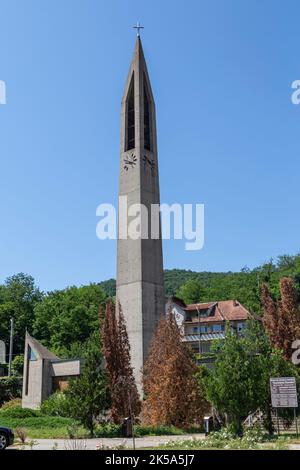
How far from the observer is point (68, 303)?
73000mm

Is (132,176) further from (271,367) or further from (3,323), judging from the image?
(3,323)

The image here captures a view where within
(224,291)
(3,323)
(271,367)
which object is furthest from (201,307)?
(271,367)

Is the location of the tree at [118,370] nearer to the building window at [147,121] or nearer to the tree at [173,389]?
the tree at [173,389]

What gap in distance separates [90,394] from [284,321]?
1254 centimetres

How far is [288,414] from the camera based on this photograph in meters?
21.0

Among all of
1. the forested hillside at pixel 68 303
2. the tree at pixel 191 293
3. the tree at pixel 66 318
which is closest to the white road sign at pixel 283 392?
the forested hillside at pixel 68 303

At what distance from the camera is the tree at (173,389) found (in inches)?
969

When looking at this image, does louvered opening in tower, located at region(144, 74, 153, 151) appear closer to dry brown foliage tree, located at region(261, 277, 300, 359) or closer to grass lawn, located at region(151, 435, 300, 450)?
dry brown foliage tree, located at region(261, 277, 300, 359)

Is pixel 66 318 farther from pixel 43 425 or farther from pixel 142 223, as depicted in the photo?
pixel 43 425

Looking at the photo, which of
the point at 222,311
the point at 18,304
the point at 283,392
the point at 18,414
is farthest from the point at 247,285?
the point at 283,392

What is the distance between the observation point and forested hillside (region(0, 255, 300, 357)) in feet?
229

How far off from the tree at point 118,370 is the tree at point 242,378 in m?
4.90

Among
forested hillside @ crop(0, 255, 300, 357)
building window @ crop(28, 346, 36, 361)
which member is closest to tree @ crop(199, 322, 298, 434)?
building window @ crop(28, 346, 36, 361)

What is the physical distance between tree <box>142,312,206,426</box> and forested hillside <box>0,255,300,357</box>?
33353 millimetres
